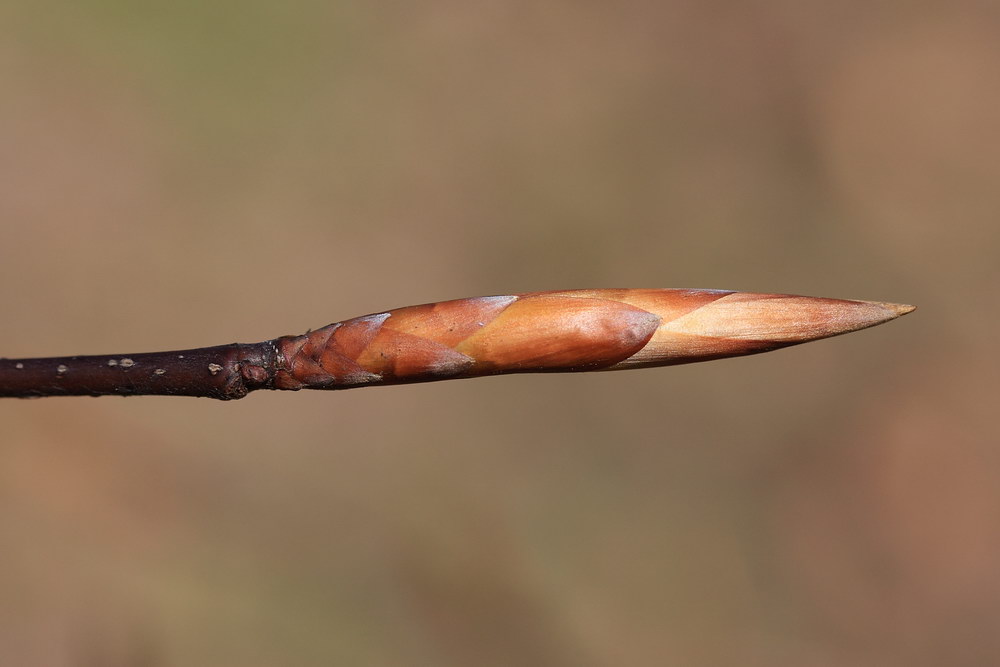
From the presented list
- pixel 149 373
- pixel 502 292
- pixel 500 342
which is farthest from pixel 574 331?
pixel 502 292

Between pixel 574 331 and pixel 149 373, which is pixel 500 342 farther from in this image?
pixel 149 373

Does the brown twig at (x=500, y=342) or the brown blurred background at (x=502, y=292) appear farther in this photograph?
the brown blurred background at (x=502, y=292)

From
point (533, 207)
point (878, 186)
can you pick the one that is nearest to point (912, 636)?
point (878, 186)

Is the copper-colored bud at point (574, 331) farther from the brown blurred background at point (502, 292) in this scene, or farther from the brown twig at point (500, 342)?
the brown blurred background at point (502, 292)

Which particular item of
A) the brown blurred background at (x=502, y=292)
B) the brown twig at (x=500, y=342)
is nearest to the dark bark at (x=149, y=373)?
the brown twig at (x=500, y=342)

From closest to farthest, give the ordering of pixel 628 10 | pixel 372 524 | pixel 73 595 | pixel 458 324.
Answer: pixel 458 324 < pixel 73 595 < pixel 372 524 < pixel 628 10

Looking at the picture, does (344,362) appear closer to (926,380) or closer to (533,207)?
(533,207)
